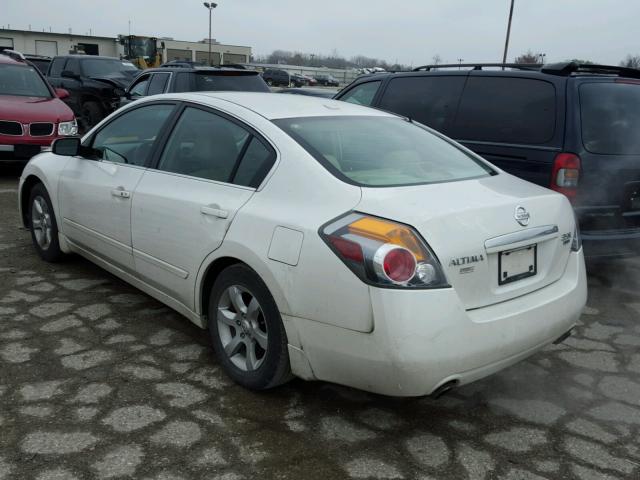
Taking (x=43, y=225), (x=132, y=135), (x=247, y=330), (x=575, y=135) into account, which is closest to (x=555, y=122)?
(x=575, y=135)

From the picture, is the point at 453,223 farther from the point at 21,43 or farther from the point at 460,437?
the point at 21,43

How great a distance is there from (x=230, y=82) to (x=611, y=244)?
683 centimetres

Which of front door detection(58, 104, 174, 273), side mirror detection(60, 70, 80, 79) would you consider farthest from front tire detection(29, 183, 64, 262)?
side mirror detection(60, 70, 80, 79)

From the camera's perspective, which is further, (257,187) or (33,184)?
(33,184)

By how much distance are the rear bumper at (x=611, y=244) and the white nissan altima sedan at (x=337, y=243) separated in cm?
132

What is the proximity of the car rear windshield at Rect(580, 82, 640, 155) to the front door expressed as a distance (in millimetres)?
2921

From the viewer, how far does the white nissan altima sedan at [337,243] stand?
2402mm

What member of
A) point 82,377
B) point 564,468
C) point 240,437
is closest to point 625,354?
point 564,468

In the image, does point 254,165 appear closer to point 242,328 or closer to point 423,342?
point 242,328

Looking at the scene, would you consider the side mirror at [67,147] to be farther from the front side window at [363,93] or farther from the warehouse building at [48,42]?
the warehouse building at [48,42]

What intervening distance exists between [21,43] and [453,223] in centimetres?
7408

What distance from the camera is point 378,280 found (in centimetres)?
236

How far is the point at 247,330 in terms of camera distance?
3.00 m

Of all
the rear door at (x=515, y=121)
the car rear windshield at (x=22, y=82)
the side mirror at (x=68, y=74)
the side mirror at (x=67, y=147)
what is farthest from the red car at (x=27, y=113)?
the rear door at (x=515, y=121)
